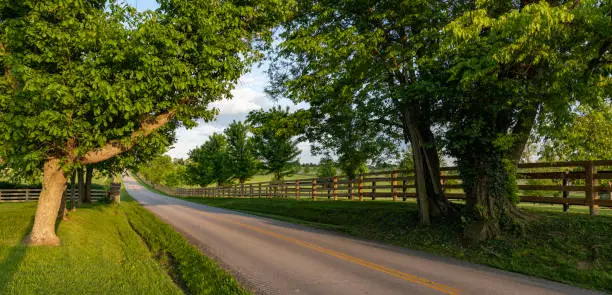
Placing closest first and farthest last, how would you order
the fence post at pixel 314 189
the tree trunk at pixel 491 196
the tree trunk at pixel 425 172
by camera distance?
the tree trunk at pixel 491 196
the tree trunk at pixel 425 172
the fence post at pixel 314 189

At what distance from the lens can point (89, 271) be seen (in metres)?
7.04

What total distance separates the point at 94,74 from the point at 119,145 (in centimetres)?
288

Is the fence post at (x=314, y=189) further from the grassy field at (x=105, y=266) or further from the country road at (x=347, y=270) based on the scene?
the grassy field at (x=105, y=266)

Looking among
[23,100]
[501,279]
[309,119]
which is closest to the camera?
[501,279]

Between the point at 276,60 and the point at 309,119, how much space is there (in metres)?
3.02

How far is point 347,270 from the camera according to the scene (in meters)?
7.45

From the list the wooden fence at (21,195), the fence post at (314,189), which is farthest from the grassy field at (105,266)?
the wooden fence at (21,195)

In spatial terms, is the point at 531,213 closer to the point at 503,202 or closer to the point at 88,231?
the point at 503,202

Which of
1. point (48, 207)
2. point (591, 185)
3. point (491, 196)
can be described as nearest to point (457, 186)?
point (491, 196)

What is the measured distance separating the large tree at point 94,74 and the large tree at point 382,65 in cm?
199

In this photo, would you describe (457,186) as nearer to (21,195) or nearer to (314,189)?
(314,189)

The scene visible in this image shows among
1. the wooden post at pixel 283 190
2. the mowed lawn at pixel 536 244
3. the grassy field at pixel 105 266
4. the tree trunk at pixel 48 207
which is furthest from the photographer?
the wooden post at pixel 283 190

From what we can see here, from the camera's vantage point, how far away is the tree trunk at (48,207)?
934 cm

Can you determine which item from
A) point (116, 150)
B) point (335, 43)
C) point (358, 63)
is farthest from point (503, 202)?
point (116, 150)
